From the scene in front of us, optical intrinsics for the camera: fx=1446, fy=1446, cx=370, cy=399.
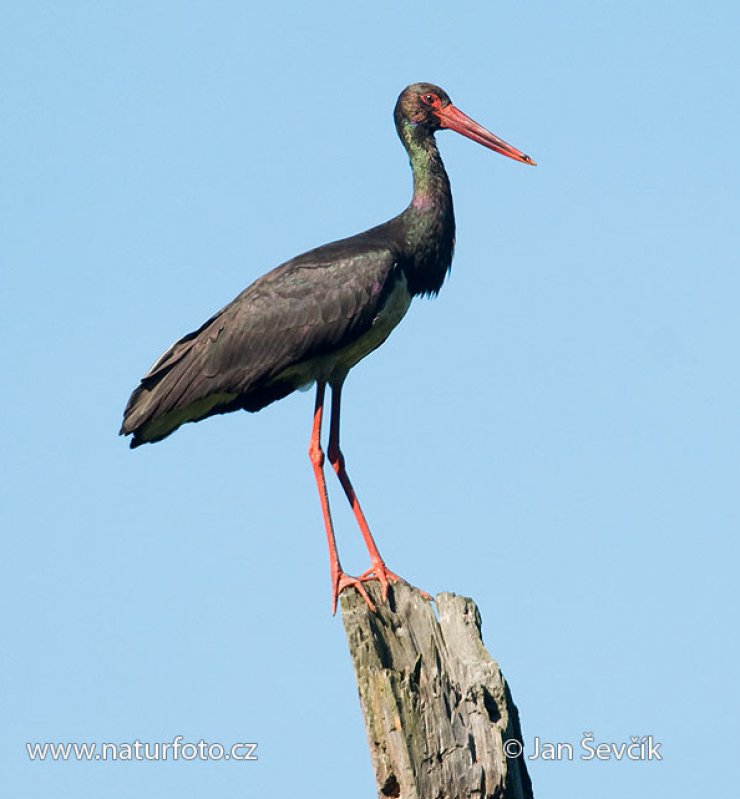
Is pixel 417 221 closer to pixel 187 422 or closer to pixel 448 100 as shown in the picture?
pixel 448 100

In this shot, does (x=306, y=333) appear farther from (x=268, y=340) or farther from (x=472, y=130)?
(x=472, y=130)

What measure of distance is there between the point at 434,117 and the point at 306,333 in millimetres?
2272

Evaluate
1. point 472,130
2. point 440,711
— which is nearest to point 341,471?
point 472,130

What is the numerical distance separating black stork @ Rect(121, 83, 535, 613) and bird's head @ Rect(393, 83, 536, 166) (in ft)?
2.60

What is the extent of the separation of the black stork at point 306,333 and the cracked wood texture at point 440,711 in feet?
9.57

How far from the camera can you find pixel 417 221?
1071 centimetres

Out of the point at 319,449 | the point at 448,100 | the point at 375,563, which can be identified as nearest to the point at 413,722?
the point at 375,563

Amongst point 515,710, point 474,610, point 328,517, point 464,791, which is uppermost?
point 328,517

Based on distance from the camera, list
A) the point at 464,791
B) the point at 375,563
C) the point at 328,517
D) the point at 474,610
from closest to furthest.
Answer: the point at 464,791 < the point at 474,610 < the point at 375,563 < the point at 328,517

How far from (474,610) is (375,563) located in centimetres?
207

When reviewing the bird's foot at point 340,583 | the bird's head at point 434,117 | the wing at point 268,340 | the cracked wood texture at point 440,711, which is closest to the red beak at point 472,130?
the bird's head at point 434,117

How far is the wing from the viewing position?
398 inches

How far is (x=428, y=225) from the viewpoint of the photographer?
35.1 ft

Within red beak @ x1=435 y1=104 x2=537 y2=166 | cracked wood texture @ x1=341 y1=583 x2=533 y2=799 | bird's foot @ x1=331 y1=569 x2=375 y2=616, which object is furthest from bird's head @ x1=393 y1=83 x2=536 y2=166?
cracked wood texture @ x1=341 y1=583 x2=533 y2=799
